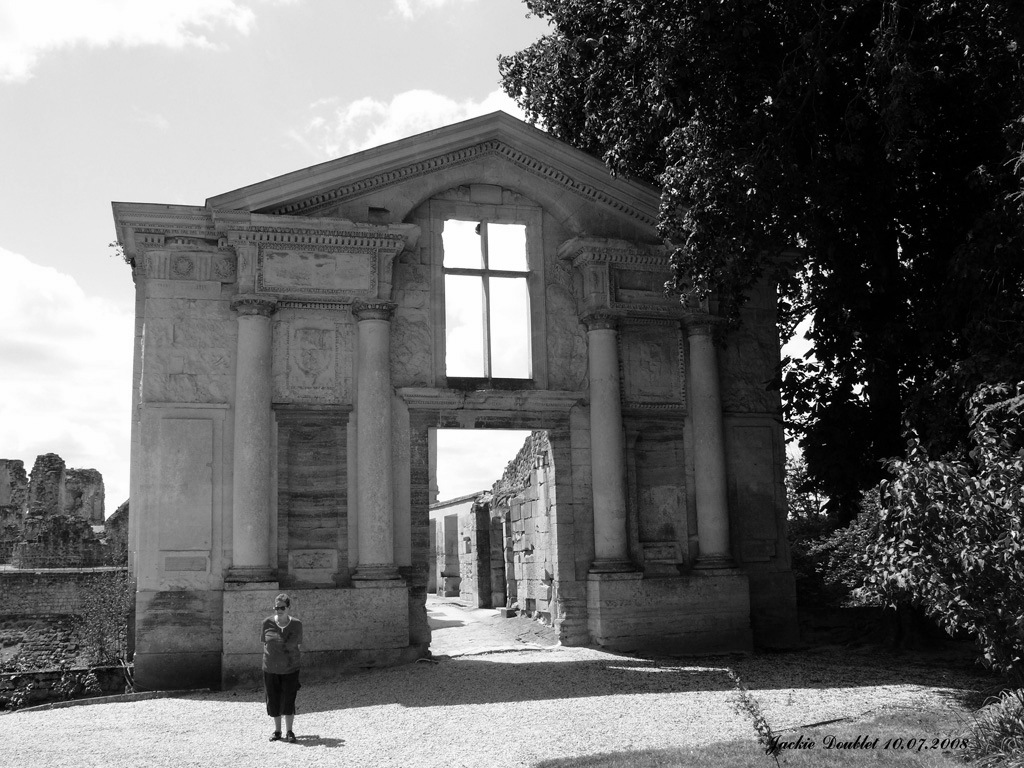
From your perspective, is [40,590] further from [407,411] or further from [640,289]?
[640,289]

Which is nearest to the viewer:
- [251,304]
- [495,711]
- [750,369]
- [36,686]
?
[495,711]

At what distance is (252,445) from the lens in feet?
43.2

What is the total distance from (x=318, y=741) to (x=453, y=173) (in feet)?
28.2

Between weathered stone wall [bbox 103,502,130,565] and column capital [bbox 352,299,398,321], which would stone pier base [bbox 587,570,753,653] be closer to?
column capital [bbox 352,299,398,321]

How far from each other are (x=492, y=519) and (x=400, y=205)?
35.7ft

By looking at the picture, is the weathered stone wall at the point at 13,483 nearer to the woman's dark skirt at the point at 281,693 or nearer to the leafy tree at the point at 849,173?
the leafy tree at the point at 849,173

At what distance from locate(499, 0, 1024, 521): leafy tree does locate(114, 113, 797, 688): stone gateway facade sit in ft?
3.69

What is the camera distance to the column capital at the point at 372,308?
1385 cm

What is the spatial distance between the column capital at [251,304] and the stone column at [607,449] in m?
4.54

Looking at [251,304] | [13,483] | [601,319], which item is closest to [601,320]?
[601,319]

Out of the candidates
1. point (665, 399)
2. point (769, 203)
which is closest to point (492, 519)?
point (665, 399)

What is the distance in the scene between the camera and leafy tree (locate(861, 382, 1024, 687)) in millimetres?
7902

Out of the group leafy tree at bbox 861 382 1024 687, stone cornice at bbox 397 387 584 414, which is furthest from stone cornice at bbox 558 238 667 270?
leafy tree at bbox 861 382 1024 687

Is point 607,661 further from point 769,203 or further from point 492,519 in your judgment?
point 492,519
